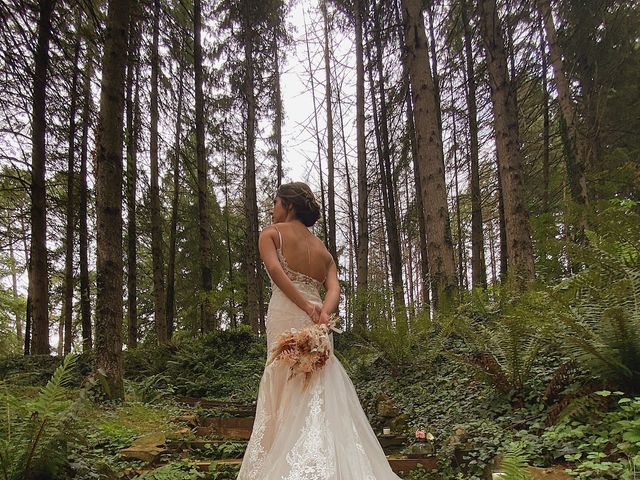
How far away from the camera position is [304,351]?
2891 mm

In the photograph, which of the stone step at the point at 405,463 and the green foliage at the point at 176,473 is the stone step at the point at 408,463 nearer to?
the stone step at the point at 405,463

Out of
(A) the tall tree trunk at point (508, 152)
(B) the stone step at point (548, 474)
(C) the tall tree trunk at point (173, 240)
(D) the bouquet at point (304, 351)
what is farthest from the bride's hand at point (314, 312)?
(C) the tall tree trunk at point (173, 240)

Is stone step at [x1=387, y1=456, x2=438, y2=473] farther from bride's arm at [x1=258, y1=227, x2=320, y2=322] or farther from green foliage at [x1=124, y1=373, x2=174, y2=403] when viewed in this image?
green foliage at [x1=124, y1=373, x2=174, y2=403]

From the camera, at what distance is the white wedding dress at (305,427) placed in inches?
96.0

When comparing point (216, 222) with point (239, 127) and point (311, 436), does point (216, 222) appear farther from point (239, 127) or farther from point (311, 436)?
point (311, 436)

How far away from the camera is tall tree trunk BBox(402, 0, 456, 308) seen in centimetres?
750

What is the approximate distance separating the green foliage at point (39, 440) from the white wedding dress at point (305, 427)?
1.12 metres

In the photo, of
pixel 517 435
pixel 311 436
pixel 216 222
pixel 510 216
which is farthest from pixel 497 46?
pixel 216 222

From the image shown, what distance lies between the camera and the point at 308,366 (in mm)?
2857

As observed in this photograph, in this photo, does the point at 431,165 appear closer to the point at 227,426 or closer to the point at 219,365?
the point at 227,426

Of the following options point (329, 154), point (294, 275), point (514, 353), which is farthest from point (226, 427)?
point (329, 154)

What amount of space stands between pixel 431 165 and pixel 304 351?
18.0ft

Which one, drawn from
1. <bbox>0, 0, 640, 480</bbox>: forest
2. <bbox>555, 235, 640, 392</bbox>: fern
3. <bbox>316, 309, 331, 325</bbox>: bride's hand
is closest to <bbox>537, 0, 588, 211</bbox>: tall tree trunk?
<bbox>0, 0, 640, 480</bbox>: forest

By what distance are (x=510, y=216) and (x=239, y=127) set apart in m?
13.3
